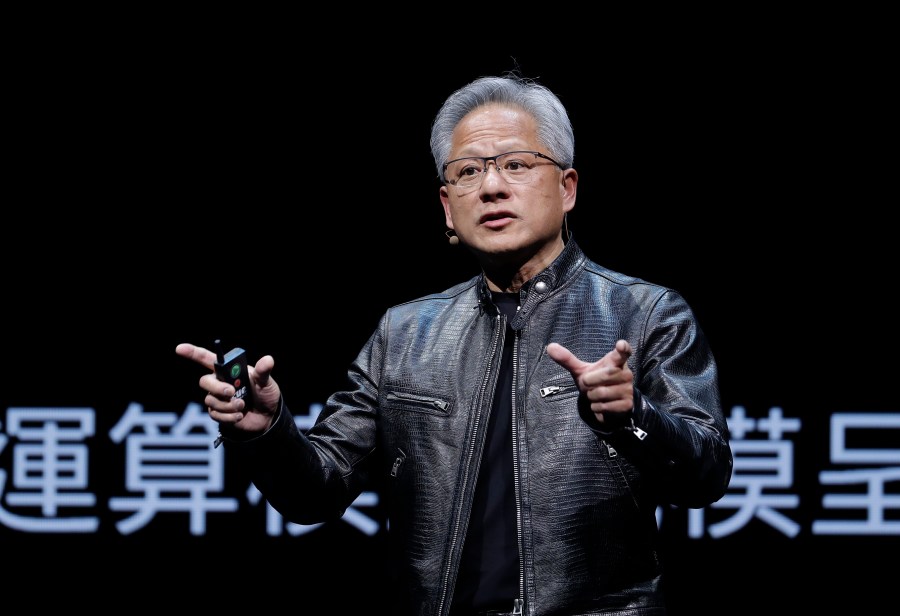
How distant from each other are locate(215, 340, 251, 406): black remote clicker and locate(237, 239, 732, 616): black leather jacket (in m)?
0.09

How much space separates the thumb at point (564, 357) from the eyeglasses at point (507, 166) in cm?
52

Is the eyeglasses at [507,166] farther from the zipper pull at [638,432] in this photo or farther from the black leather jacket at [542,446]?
the zipper pull at [638,432]

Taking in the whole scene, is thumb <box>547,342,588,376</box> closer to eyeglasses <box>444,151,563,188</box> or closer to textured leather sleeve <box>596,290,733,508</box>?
textured leather sleeve <box>596,290,733,508</box>

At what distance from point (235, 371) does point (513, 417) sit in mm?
448

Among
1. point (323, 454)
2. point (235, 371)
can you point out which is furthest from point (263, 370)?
point (323, 454)

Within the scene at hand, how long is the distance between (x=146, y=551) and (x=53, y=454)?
45 centimetres

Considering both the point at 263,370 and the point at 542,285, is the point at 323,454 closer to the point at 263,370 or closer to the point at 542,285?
the point at 263,370

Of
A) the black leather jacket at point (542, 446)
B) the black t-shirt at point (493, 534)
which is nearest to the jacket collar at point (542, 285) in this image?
the black leather jacket at point (542, 446)

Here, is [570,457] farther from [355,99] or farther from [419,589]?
[355,99]

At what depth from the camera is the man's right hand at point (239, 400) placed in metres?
1.48

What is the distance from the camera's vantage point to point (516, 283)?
6.02ft

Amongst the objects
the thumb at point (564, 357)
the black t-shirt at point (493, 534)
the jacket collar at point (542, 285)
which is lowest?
the black t-shirt at point (493, 534)

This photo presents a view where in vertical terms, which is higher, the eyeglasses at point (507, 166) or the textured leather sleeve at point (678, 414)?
the eyeglasses at point (507, 166)

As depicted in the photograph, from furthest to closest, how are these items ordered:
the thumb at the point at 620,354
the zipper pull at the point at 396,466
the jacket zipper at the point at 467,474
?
the zipper pull at the point at 396,466, the jacket zipper at the point at 467,474, the thumb at the point at 620,354
